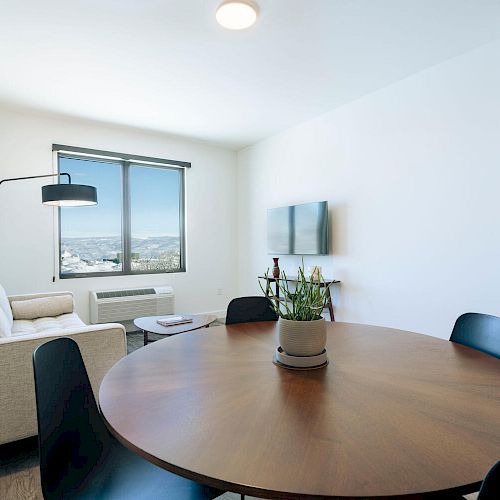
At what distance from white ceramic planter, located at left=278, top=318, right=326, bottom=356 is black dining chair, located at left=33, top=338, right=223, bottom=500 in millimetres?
504

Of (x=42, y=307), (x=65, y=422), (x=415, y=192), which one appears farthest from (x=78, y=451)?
(x=415, y=192)

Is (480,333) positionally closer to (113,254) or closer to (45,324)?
(45,324)

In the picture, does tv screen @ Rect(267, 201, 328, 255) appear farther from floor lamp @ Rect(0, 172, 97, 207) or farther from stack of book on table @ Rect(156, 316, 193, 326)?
floor lamp @ Rect(0, 172, 97, 207)

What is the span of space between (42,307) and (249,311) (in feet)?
8.21

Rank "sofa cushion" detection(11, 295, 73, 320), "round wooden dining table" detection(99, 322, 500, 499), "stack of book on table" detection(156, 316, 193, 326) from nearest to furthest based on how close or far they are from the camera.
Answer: "round wooden dining table" detection(99, 322, 500, 499) → "stack of book on table" detection(156, 316, 193, 326) → "sofa cushion" detection(11, 295, 73, 320)

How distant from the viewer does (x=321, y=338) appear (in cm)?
132

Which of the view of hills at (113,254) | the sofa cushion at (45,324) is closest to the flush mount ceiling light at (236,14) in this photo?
the sofa cushion at (45,324)

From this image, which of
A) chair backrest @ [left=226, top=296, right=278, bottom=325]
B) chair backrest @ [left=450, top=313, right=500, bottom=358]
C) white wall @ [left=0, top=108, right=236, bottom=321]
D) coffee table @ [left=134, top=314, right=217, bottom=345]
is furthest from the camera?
white wall @ [left=0, top=108, right=236, bottom=321]

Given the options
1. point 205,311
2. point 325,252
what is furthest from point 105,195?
point 325,252

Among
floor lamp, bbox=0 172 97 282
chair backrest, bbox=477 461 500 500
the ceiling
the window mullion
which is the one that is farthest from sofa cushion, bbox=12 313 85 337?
chair backrest, bbox=477 461 500 500

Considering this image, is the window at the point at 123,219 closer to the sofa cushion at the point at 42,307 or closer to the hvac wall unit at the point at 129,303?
the hvac wall unit at the point at 129,303

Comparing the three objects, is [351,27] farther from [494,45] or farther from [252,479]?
[252,479]

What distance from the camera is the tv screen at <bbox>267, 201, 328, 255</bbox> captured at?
4.23 m

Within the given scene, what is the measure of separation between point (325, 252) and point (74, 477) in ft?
11.4
